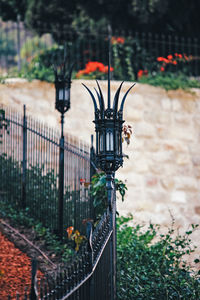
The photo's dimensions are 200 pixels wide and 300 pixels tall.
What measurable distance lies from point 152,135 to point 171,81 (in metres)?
1.68

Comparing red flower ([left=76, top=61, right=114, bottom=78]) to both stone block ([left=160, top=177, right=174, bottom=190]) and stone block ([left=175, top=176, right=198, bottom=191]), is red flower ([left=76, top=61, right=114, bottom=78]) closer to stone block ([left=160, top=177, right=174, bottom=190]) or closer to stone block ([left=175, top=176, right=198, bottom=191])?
stone block ([left=160, top=177, right=174, bottom=190])

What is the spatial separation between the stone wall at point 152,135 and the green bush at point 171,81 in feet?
0.54

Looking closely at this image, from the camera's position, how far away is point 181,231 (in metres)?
9.75

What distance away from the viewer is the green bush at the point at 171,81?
12.3 meters

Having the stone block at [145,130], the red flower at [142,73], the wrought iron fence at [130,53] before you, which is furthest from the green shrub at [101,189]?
the red flower at [142,73]

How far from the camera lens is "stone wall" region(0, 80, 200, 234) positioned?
11055mm

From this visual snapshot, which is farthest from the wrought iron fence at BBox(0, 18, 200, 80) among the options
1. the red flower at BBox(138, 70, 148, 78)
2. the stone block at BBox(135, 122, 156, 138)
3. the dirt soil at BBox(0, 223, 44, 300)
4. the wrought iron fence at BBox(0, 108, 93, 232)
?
the dirt soil at BBox(0, 223, 44, 300)

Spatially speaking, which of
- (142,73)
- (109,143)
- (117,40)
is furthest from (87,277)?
(117,40)

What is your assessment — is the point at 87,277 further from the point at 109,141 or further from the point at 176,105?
the point at 176,105

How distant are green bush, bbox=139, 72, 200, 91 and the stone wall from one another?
0.54 ft

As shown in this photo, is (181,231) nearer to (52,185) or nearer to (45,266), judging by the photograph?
(52,185)

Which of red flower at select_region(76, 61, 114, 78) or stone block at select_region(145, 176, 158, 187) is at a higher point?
red flower at select_region(76, 61, 114, 78)

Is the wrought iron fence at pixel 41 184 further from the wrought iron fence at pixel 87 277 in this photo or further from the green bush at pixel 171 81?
the green bush at pixel 171 81

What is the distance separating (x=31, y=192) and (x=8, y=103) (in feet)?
10.8
